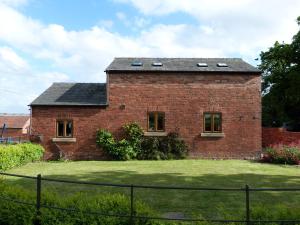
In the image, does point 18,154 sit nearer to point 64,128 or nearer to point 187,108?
point 64,128

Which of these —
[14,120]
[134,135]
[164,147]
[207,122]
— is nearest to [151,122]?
[134,135]

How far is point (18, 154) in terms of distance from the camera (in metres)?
20.2

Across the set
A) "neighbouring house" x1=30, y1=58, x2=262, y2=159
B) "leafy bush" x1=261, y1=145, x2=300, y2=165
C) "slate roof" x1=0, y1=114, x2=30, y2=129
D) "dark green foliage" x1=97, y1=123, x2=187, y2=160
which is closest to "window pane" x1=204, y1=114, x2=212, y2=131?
"neighbouring house" x1=30, y1=58, x2=262, y2=159

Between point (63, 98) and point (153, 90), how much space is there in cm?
573

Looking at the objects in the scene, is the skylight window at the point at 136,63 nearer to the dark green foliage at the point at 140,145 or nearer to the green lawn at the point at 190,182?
the dark green foliage at the point at 140,145

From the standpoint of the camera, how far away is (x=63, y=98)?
84.8 ft

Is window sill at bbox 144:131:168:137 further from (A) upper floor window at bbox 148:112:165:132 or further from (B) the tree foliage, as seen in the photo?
(B) the tree foliage

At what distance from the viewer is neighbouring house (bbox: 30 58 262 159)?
25031 millimetres

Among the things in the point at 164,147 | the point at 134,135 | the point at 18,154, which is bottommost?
the point at 18,154

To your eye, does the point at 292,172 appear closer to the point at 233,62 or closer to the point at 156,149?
the point at 156,149

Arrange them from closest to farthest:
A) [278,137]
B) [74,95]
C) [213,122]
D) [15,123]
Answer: [213,122]
[74,95]
[278,137]
[15,123]

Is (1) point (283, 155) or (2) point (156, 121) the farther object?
(2) point (156, 121)

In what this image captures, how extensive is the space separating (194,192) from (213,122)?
13.2 meters

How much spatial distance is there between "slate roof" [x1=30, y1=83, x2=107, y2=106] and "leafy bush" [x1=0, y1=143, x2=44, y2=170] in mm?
3009
